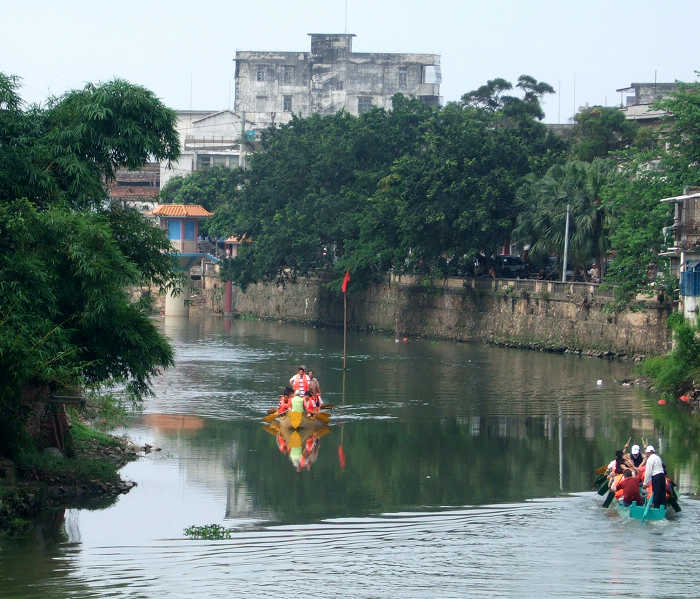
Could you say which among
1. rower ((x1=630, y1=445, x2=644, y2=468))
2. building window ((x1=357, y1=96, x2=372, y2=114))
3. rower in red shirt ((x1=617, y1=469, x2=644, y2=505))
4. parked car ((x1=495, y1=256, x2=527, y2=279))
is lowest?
rower in red shirt ((x1=617, y1=469, x2=644, y2=505))

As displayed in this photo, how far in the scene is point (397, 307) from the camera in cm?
6919

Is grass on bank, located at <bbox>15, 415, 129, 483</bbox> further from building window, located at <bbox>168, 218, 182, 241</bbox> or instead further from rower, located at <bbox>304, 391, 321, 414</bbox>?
building window, located at <bbox>168, 218, 182, 241</bbox>

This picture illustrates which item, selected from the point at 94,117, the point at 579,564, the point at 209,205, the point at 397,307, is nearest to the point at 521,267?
the point at 397,307

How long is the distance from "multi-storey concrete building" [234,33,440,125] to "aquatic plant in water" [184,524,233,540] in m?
91.7

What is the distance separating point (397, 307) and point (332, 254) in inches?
235

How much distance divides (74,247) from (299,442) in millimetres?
11994

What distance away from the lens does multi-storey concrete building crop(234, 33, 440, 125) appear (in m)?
113

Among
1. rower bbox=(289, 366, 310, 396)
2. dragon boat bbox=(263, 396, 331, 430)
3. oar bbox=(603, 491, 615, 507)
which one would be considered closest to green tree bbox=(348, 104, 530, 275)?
rower bbox=(289, 366, 310, 396)

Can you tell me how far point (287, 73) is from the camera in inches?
4535

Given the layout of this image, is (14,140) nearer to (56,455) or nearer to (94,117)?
(94,117)

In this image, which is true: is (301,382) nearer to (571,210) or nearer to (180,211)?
(571,210)

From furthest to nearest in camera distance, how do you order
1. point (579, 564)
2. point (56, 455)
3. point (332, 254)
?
point (332, 254) → point (56, 455) → point (579, 564)

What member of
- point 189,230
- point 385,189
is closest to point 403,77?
point 189,230

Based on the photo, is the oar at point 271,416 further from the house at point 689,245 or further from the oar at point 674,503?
the oar at point 674,503
